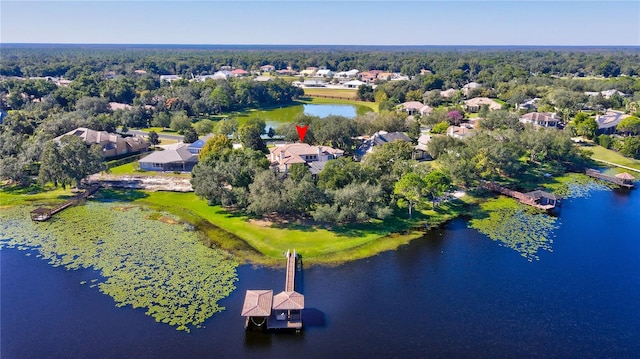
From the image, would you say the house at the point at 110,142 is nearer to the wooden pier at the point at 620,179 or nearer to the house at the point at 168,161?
the house at the point at 168,161

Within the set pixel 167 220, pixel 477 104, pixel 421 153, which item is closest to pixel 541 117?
pixel 477 104

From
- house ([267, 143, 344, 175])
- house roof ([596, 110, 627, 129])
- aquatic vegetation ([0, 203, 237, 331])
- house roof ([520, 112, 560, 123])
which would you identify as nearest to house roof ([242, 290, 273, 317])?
aquatic vegetation ([0, 203, 237, 331])

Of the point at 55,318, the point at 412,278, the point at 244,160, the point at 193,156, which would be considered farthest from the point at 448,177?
the point at 55,318

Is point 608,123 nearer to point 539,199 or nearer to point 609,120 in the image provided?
point 609,120

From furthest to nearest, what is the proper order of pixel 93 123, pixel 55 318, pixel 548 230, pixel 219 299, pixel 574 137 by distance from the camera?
pixel 574 137, pixel 93 123, pixel 548 230, pixel 219 299, pixel 55 318

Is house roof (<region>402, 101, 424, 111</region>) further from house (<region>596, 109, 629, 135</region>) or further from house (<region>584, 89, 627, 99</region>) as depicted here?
house (<region>584, 89, 627, 99</region>)

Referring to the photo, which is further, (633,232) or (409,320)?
(633,232)

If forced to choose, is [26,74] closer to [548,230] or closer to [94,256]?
[94,256]
